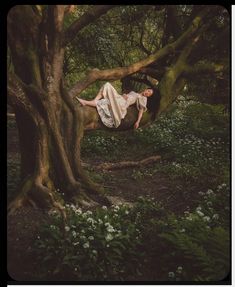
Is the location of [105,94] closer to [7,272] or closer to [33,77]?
[33,77]

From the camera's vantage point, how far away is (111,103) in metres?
6.54

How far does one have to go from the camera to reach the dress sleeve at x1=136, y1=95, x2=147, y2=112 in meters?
6.89

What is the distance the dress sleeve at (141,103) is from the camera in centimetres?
689

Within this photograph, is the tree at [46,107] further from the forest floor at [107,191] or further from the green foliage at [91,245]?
the green foliage at [91,245]

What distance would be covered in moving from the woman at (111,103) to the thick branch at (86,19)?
851mm

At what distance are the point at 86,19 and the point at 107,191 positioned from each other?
2.20m

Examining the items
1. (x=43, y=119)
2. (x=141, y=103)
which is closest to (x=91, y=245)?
(x=43, y=119)

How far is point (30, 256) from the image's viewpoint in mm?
5176

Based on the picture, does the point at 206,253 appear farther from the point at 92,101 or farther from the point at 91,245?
the point at 92,101

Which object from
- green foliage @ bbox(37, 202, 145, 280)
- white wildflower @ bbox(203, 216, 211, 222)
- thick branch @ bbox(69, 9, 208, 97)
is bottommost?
green foliage @ bbox(37, 202, 145, 280)

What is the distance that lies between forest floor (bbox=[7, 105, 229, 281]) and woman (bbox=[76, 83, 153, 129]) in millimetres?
618

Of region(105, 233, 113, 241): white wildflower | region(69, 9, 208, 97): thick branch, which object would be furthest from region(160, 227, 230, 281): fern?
region(69, 9, 208, 97): thick branch

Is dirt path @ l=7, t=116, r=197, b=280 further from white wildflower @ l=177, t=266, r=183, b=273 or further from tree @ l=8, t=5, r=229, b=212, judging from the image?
white wildflower @ l=177, t=266, r=183, b=273
